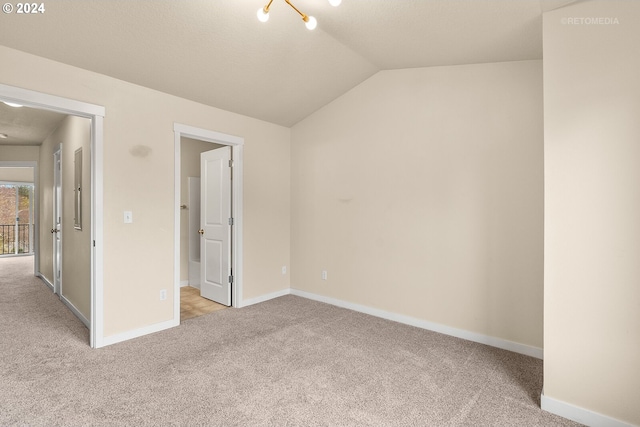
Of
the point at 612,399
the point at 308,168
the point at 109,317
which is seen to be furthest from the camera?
the point at 308,168

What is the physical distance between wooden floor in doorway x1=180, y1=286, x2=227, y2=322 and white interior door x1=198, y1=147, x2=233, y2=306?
0.30 ft

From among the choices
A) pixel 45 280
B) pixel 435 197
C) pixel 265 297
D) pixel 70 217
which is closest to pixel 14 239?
pixel 45 280

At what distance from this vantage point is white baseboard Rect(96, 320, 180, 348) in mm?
2893

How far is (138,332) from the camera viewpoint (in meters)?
3.11

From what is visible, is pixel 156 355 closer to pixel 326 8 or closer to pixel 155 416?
pixel 155 416

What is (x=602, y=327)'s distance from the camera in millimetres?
1845

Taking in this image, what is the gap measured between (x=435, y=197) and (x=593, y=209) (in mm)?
1508

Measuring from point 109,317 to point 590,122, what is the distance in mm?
3935

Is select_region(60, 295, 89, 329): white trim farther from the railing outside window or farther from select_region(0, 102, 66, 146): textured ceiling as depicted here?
the railing outside window

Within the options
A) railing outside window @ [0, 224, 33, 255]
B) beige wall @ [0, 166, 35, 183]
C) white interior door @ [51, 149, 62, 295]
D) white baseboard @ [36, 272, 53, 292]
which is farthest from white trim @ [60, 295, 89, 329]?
railing outside window @ [0, 224, 33, 255]

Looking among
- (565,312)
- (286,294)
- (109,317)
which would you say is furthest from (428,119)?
(109,317)

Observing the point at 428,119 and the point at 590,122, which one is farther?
the point at 428,119

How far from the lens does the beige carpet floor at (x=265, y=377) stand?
1.92m

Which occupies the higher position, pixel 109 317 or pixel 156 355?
pixel 109 317
